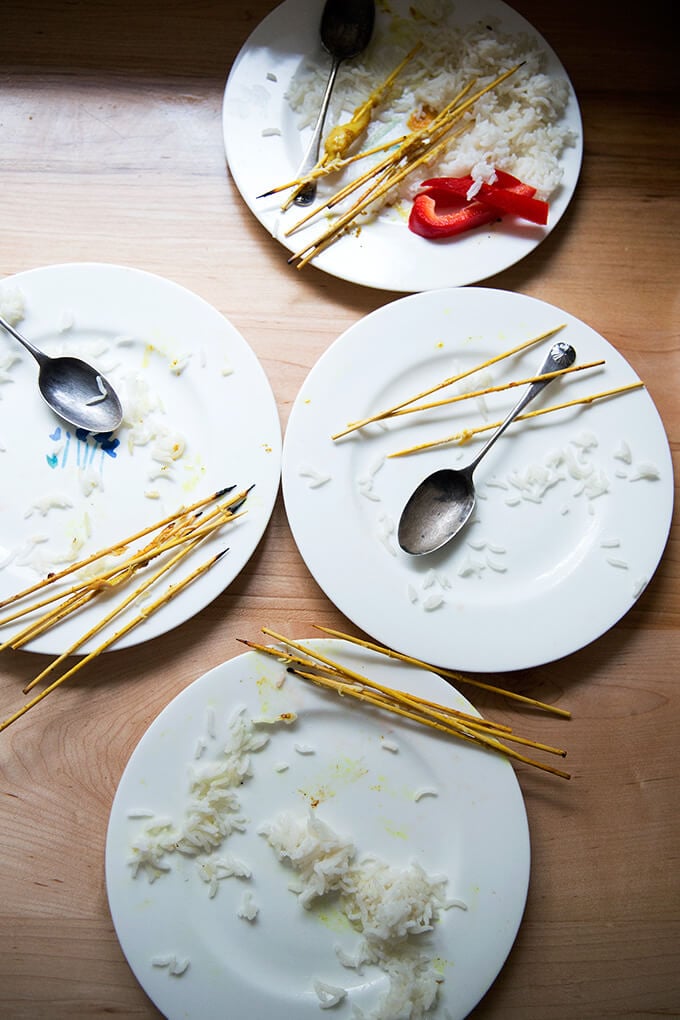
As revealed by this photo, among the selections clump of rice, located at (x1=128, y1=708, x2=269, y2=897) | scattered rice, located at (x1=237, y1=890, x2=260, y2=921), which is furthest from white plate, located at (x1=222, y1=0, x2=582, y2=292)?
scattered rice, located at (x1=237, y1=890, x2=260, y2=921)

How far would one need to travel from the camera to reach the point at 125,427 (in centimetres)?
150

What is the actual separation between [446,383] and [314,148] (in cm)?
51

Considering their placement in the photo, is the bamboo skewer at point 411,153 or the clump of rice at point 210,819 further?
the bamboo skewer at point 411,153

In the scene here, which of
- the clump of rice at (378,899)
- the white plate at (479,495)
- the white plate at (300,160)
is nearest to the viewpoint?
the clump of rice at (378,899)

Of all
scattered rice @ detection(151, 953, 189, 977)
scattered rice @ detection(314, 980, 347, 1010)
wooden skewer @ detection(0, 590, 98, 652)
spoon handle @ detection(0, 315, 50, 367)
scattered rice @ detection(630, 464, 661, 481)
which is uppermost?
spoon handle @ detection(0, 315, 50, 367)

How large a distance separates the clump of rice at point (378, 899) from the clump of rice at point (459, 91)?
→ 114 centimetres

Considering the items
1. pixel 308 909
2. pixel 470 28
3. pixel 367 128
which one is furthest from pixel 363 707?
pixel 470 28

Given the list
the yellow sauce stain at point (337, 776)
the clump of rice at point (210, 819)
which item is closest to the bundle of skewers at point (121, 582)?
the clump of rice at point (210, 819)

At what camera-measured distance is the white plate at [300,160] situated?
1.54 m

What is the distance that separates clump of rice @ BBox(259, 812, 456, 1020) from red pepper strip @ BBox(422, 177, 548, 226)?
3.60ft

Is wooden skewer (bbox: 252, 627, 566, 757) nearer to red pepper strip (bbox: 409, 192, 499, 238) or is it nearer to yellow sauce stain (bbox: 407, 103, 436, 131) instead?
red pepper strip (bbox: 409, 192, 499, 238)

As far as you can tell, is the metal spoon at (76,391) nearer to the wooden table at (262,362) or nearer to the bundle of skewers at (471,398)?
the wooden table at (262,362)

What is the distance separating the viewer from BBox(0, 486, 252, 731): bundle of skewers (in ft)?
4.61

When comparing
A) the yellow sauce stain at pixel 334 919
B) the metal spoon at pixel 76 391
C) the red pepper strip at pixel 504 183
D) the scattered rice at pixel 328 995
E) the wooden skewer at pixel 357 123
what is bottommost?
the scattered rice at pixel 328 995
